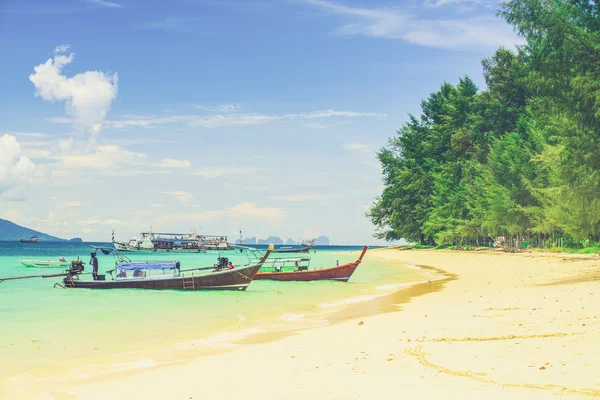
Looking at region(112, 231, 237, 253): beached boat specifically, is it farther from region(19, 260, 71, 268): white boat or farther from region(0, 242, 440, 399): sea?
region(0, 242, 440, 399): sea

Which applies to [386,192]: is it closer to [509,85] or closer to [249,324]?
[509,85]

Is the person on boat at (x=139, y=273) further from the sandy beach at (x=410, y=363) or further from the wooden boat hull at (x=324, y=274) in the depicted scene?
the sandy beach at (x=410, y=363)

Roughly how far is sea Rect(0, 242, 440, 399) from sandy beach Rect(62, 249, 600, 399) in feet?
4.69

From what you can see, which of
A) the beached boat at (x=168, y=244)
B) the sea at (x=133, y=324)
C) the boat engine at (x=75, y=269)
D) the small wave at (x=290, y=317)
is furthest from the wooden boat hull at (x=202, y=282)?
the beached boat at (x=168, y=244)

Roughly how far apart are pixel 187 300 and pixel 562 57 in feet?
74.0

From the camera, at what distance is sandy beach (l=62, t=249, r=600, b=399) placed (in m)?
8.53

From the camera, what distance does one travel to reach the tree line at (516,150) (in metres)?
26.0

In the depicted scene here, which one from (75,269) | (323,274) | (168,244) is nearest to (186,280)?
(75,269)

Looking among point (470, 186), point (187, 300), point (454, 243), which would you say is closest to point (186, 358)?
point (187, 300)

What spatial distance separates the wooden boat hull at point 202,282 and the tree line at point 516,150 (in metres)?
19.4

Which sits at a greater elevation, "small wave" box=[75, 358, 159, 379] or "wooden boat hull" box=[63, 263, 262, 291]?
"wooden boat hull" box=[63, 263, 262, 291]

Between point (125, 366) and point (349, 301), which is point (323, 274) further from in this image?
point (125, 366)

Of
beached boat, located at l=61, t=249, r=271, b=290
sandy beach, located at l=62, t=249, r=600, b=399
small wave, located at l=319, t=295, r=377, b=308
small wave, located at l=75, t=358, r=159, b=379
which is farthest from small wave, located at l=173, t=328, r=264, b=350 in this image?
beached boat, located at l=61, t=249, r=271, b=290

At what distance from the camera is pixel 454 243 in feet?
308
